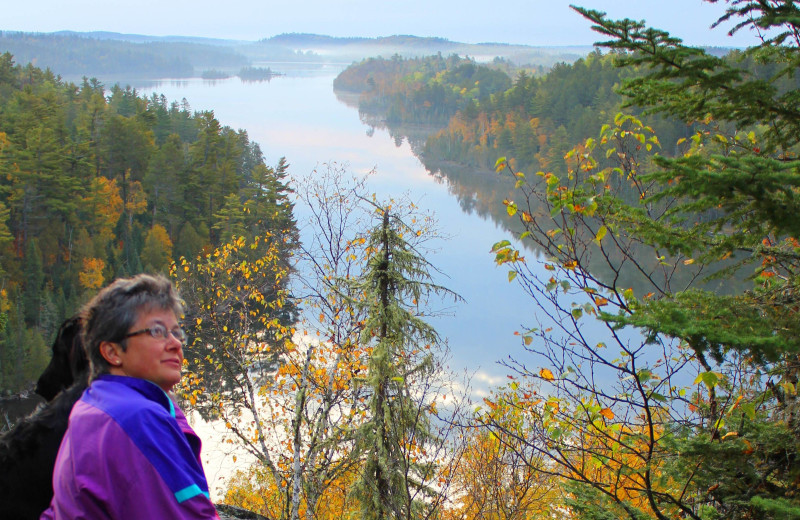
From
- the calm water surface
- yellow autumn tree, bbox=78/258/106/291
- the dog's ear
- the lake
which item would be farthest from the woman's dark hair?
yellow autumn tree, bbox=78/258/106/291

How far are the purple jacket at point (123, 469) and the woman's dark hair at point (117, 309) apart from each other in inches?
9.0

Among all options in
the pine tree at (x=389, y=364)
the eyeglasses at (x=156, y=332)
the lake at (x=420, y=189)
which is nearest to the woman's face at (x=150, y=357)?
the eyeglasses at (x=156, y=332)

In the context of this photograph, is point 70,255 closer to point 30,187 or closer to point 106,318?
point 30,187

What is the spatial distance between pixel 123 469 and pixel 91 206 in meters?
36.8

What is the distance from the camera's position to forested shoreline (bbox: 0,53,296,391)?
29.2 metres

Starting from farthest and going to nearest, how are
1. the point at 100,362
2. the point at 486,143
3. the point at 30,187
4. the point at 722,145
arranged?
the point at 486,143 < the point at 30,187 < the point at 722,145 < the point at 100,362

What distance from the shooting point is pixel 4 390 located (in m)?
25.5

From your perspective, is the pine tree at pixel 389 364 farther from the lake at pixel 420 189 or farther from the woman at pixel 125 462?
the woman at pixel 125 462

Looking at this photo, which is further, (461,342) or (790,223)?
(461,342)

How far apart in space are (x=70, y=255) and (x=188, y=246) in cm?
614

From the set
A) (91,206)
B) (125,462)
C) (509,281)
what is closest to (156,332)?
(125,462)

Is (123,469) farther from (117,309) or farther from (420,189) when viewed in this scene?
(420,189)

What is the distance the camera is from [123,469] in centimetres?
154

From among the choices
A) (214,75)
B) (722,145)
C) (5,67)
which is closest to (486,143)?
(5,67)
